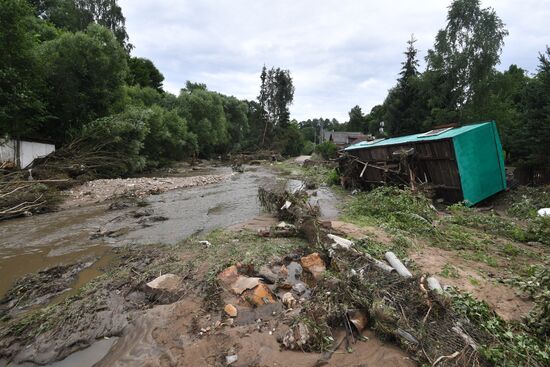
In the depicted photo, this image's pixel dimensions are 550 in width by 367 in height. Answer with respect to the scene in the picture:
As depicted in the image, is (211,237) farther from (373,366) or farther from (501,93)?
(501,93)

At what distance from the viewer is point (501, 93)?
17.4m

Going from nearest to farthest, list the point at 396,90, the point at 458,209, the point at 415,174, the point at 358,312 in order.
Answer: the point at 358,312
the point at 458,209
the point at 415,174
the point at 396,90

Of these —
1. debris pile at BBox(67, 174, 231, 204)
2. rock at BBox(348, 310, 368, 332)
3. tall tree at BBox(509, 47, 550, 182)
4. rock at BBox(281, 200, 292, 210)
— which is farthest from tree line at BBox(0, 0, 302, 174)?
tall tree at BBox(509, 47, 550, 182)

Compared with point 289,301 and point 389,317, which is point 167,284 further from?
point 389,317

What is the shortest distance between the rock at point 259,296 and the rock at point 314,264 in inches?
33.8

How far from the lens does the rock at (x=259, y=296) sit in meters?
3.84

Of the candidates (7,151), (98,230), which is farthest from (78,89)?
(98,230)

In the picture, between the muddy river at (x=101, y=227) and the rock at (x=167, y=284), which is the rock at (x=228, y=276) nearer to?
the rock at (x=167, y=284)

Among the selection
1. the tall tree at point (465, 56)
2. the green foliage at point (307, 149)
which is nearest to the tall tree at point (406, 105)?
the tall tree at point (465, 56)

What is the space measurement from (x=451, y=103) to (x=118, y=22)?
1381 inches

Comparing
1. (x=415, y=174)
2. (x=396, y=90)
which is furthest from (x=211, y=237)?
A: (x=396, y=90)

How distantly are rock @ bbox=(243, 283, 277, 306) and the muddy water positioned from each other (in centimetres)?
321

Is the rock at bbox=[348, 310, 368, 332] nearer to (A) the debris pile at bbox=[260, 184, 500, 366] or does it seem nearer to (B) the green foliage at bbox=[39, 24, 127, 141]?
(A) the debris pile at bbox=[260, 184, 500, 366]

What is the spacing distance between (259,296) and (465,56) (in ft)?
68.6
